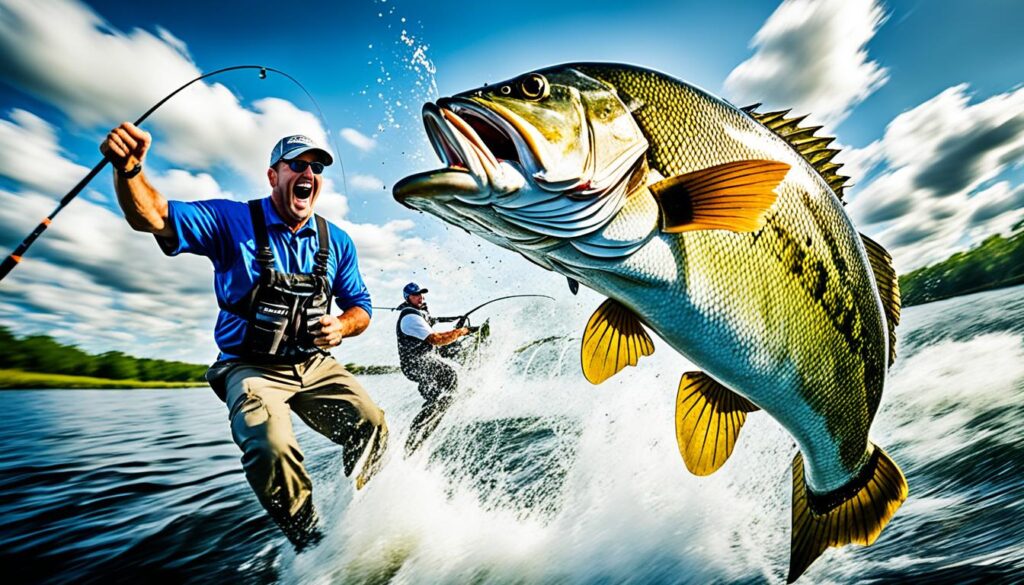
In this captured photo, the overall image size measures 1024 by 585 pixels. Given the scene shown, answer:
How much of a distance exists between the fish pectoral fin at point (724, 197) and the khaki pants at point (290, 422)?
9.14 feet

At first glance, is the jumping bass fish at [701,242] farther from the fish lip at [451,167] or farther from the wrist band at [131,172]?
the wrist band at [131,172]

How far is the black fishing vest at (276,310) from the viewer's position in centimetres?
316

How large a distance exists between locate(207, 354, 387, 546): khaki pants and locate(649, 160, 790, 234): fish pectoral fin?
9.14 feet

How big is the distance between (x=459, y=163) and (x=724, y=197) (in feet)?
2.30

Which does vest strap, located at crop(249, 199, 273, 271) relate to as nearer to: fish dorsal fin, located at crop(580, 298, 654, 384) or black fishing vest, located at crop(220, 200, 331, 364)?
black fishing vest, located at crop(220, 200, 331, 364)

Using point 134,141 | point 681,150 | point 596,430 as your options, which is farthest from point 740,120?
point 596,430

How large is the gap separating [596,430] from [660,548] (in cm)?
256

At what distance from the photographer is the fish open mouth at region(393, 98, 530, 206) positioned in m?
1.02

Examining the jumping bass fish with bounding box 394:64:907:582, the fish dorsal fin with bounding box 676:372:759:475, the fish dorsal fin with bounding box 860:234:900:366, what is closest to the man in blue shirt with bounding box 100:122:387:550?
the jumping bass fish with bounding box 394:64:907:582

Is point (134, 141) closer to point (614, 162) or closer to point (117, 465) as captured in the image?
point (614, 162)

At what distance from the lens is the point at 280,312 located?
321 cm

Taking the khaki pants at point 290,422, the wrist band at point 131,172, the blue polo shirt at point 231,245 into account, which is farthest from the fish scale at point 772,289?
the blue polo shirt at point 231,245

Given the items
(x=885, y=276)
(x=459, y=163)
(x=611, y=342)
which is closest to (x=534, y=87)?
(x=459, y=163)

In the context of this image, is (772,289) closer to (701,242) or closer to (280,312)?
(701,242)
